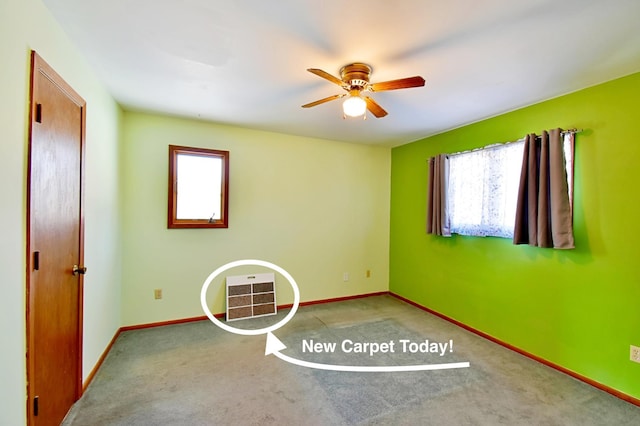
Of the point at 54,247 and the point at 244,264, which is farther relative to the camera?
the point at 244,264

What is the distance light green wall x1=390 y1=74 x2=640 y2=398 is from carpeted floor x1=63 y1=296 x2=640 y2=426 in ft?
0.77

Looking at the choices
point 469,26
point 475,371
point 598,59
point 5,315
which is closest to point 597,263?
point 475,371

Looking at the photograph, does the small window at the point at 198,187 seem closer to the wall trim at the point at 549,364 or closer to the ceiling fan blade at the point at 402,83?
the ceiling fan blade at the point at 402,83

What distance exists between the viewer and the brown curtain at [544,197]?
7.52 ft

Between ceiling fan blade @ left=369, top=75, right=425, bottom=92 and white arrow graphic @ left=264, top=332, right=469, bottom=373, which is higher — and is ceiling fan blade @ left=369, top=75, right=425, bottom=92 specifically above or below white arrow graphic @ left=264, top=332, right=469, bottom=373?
above

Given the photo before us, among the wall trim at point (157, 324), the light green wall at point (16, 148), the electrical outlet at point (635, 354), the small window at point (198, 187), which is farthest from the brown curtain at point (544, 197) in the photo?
the light green wall at point (16, 148)

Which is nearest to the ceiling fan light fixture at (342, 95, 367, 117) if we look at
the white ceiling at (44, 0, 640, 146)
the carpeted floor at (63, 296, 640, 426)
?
the white ceiling at (44, 0, 640, 146)

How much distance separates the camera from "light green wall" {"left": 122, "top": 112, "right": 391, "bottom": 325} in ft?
10.2

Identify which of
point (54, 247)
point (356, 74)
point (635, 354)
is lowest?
point (635, 354)

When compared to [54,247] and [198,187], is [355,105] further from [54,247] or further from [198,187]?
[198,187]

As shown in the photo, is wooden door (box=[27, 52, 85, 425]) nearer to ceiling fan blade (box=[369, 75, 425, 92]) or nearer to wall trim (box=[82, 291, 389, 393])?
Answer: wall trim (box=[82, 291, 389, 393])

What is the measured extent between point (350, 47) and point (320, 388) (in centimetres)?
237

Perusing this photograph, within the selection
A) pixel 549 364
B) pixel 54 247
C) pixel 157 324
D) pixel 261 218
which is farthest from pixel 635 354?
pixel 157 324

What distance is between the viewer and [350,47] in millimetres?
1746
